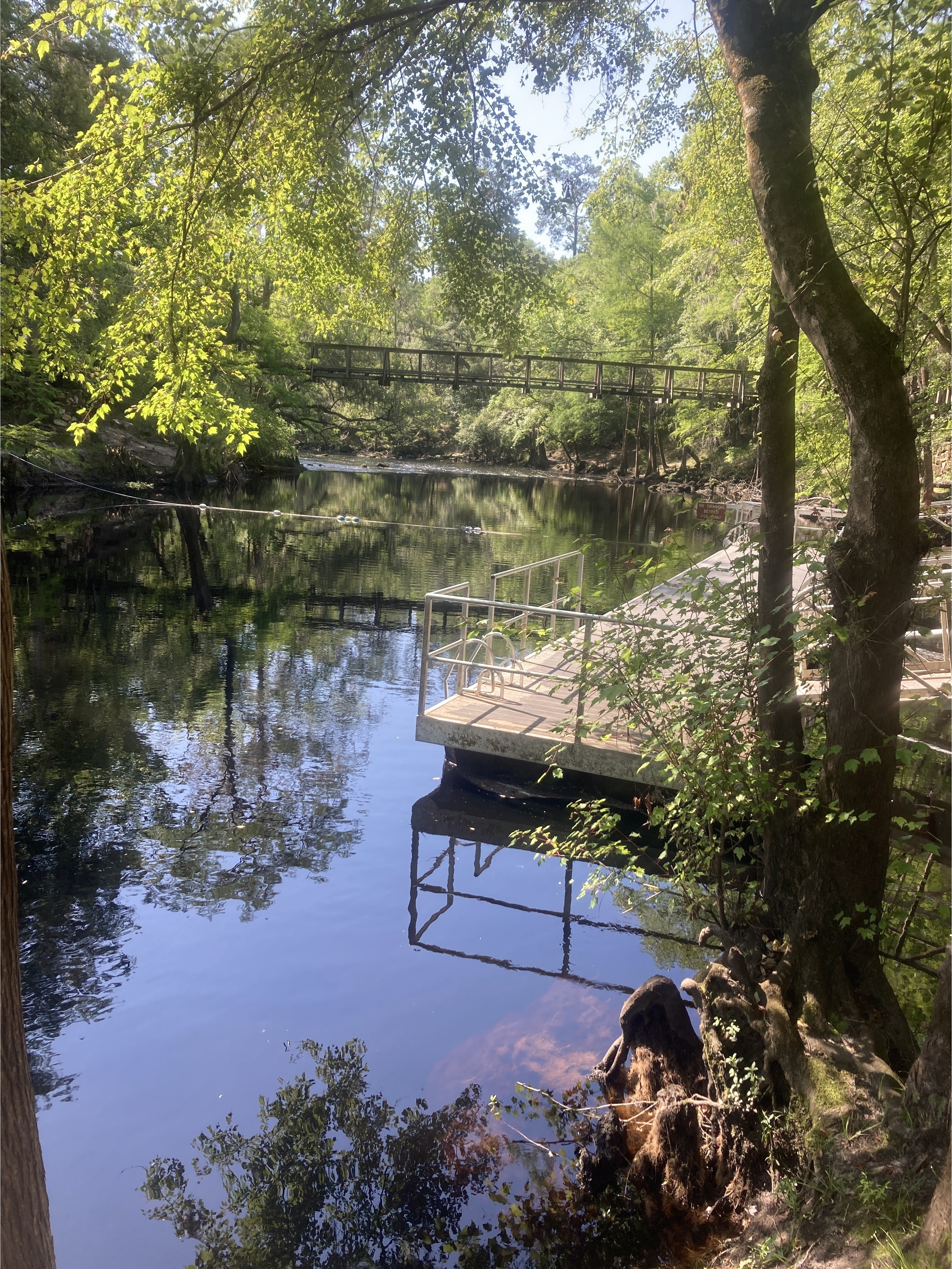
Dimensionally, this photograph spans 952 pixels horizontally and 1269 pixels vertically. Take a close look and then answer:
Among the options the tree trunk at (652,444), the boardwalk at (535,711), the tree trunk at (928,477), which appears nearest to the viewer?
the boardwalk at (535,711)

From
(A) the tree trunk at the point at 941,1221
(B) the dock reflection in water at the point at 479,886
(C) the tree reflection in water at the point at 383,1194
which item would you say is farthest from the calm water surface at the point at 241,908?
(A) the tree trunk at the point at 941,1221

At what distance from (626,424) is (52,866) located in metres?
55.8

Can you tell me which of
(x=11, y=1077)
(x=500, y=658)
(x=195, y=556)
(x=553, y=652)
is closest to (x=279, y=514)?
(x=195, y=556)

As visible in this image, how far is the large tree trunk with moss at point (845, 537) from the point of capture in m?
4.23

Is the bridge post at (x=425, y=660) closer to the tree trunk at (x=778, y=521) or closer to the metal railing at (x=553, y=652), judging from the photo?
the metal railing at (x=553, y=652)

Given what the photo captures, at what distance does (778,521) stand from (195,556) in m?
20.9

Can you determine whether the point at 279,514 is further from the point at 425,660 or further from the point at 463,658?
the point at 425,660

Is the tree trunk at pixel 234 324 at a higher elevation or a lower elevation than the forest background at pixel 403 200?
higher

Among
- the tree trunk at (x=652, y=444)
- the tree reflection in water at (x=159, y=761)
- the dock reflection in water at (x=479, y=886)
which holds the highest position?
the tree trunk at (x=652, y=444)

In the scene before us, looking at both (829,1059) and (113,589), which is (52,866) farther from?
(113,589)

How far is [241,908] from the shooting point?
7.50m

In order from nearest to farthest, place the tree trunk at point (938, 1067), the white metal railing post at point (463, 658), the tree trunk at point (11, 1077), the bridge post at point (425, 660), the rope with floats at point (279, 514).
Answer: the tree trunk at point (11, 1077) < the tree trunk at point (938, 1067) < the bridge post at point (425, 660) < the white metal railing post at point (463, 658) < the rope with floats at point (279, 514)

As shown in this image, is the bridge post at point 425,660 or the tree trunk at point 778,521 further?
the bridge post at point 425,660

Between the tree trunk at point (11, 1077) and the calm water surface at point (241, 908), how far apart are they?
5.89 feet
